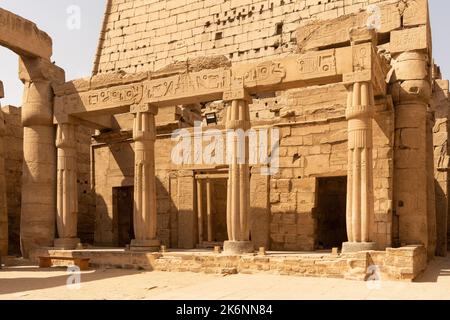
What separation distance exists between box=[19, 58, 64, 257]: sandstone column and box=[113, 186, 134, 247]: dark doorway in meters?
2.74

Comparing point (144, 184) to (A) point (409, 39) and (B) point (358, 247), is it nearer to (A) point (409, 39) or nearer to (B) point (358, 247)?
(B) point (358, 247)

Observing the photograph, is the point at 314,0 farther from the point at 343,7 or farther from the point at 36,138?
the point at 36,138

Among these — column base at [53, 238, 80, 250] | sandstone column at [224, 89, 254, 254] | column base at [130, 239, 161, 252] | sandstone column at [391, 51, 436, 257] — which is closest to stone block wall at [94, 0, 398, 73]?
sandstone column at [391, 51, 436, 257]

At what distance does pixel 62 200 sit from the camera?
14383 mm

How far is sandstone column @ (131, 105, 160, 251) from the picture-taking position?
1305 cm

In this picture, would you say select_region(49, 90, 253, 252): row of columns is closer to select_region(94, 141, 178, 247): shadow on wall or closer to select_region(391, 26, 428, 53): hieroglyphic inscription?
select_region(94, 141, 178, 247): shadow on wall

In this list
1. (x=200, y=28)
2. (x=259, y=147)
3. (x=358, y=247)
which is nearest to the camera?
(x=358, y=247)

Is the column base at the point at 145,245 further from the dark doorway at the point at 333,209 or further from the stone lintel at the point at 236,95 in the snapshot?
the dark doorway at the point at 333,209

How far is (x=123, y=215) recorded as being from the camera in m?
18.2

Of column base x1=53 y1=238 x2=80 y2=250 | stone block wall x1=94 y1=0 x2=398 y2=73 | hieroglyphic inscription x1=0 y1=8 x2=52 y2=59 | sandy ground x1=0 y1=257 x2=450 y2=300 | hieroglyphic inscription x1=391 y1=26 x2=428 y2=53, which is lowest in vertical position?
sandy ground x1=0 y1=257 x2=450 y2=300

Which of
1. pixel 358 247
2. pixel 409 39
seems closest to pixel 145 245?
pixel 358 247

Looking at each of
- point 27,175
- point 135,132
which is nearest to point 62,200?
point 27,175

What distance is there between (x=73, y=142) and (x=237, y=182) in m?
5.43

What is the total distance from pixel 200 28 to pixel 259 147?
10.3 m
